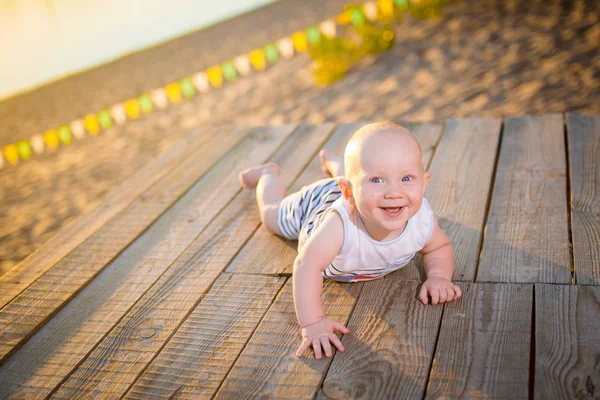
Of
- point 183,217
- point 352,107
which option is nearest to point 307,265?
point 183,217

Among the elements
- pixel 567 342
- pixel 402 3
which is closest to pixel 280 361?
pixel 567 342

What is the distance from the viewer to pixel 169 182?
3.57 metres

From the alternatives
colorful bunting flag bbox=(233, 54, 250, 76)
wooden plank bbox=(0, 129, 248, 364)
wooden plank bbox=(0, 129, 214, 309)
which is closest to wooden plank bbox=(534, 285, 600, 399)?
wooden plank bbox=(0, 129, 248, 364)

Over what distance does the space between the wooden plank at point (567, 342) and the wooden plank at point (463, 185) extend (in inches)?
12.8

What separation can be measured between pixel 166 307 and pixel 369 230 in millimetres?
866

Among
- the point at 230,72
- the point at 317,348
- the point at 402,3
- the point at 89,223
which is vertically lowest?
the point at 230,72

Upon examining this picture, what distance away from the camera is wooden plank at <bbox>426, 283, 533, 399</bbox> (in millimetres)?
1770

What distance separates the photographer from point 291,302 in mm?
2316

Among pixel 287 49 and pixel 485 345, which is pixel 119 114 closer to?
pixel 287 49

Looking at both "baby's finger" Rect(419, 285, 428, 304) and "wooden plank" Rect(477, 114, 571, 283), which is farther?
"wooden plank" Rect(477, 114, 571, 283)

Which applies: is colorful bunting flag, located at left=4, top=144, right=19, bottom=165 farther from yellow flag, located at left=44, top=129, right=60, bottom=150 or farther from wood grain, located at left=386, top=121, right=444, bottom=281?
wood grain, located at left=386, top=121, right=444, bottom=281

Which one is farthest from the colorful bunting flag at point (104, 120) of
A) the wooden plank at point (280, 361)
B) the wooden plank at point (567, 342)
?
the wooden plank at point (567, 342)

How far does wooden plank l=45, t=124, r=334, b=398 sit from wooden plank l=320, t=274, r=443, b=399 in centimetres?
44

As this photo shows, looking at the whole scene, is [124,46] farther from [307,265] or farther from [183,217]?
[307,265]
